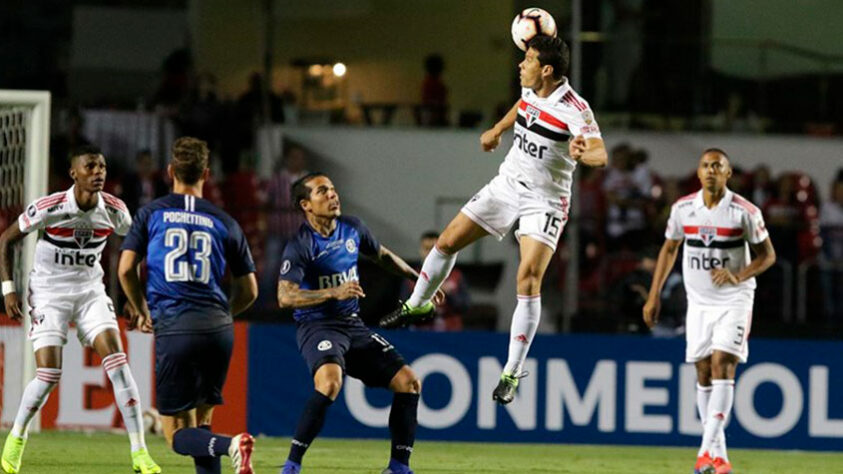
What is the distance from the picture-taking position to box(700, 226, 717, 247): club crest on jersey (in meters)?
12.2

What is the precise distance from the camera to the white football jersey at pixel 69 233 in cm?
1113

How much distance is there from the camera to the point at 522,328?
10695mm

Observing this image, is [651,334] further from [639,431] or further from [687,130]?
[687,130]

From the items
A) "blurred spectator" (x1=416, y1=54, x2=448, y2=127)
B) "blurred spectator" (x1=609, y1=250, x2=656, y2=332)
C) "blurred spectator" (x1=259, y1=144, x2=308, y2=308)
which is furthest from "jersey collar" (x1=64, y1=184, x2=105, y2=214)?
"blurred spectator" (x1=416, y1=54, x2=448, y2=127)

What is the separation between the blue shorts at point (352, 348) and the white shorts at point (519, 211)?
1073 millimetres

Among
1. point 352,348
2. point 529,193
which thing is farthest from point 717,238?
point 352,348

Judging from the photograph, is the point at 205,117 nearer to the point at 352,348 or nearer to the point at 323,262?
the point at 323,262

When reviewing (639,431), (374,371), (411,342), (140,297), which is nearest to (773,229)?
(639,431)

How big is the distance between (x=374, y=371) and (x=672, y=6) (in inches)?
444

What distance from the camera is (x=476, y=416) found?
1545 cm

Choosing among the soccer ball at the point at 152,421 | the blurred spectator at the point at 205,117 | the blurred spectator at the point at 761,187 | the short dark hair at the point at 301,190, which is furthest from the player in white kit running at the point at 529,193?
the blurred spectator at the point at 761,187

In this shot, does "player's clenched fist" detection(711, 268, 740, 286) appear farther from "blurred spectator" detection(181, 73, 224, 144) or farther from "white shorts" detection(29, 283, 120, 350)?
"blurred spectator" detection(181, 73, 224, 144)

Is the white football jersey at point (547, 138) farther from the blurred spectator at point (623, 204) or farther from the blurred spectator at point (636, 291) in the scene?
the blurred spectator at point (623, 204)

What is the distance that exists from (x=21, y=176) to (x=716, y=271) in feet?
21.8
